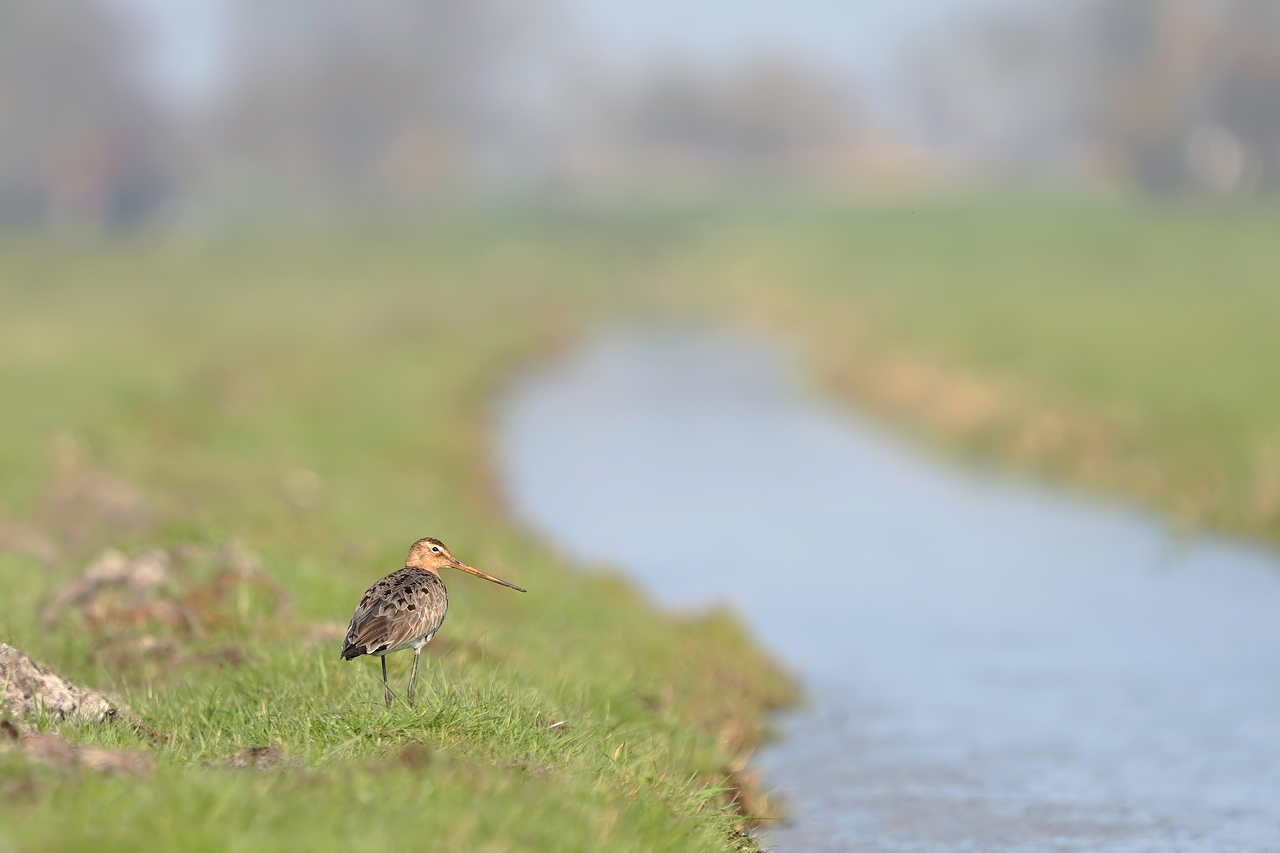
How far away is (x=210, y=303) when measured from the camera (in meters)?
63.4

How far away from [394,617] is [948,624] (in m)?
9.74

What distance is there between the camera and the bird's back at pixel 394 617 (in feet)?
32.4

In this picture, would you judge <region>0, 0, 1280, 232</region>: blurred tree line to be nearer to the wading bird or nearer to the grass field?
the grass field

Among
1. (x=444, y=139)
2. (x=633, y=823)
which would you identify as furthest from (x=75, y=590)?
(x=444, y=139)

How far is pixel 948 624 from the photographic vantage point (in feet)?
61.0

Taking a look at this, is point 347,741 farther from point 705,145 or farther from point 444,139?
point 705,145

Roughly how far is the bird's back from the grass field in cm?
34

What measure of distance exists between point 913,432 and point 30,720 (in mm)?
25626

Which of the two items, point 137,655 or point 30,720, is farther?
point 137,655

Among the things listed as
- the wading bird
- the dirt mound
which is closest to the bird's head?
the wading bird

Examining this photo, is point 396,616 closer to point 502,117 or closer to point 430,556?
point 430,556

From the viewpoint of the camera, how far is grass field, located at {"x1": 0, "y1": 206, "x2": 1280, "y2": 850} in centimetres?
832

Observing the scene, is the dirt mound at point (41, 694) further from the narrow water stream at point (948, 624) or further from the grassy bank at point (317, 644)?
the narrow water stream at point (948, 624)

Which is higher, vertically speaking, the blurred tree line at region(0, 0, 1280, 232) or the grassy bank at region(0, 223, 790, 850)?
the blurred tree line at region(0, 0, 1280, 232)
